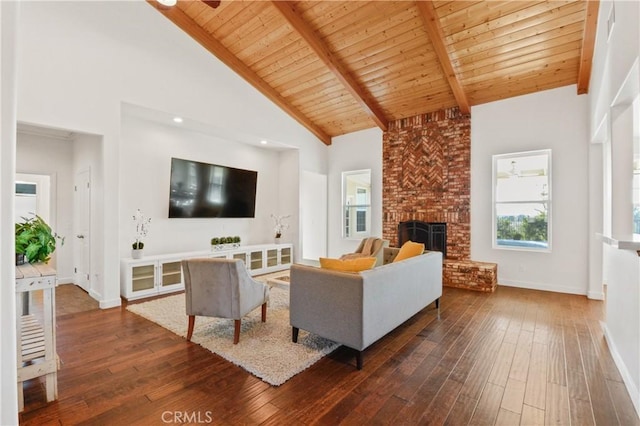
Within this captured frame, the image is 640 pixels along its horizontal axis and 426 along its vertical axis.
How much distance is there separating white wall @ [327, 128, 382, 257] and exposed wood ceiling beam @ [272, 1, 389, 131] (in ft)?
1.99

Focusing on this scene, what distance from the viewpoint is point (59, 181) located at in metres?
5.04

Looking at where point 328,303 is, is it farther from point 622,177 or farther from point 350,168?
point 350,168

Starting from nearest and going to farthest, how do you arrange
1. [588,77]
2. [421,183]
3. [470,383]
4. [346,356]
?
[470,383] < [346,356] < [588,77] < [421,183]

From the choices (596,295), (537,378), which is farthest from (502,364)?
(596,295)

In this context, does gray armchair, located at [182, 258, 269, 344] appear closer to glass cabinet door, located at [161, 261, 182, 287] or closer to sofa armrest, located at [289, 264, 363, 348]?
sofa armrest, located at [289, 264, 363, 348]

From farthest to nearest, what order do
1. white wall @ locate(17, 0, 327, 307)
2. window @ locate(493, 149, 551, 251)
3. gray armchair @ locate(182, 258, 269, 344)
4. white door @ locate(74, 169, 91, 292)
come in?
window @ locate(493, 149, 551, 251) → white door @ locate(74, 169, 91, 292) → white wall @ locate(17, 0, 327, 307) → gray armchair @ locate(182, 258, 269, 344)

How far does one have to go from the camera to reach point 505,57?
4.39 meters

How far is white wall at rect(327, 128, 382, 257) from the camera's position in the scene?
6855 mm

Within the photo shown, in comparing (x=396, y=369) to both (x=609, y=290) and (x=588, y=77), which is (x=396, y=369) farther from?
(x=588, y=77)

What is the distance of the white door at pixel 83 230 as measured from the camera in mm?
4443

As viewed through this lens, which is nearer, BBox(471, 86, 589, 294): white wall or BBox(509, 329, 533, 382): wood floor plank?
BBox(509, 329, 533, 382): wood floor plank

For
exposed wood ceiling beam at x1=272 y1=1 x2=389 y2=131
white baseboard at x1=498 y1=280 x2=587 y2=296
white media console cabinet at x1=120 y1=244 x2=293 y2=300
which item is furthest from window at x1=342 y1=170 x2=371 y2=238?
white baseboard at x1=498 y1=280 x2=587 y2=296

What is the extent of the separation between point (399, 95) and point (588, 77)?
2808 millimetres

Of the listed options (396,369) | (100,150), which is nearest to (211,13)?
(100,150)
